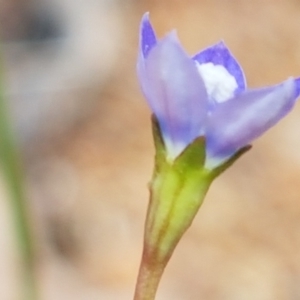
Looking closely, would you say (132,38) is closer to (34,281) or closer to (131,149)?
(131,149)

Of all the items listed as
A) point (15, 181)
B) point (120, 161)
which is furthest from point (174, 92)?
point (120, 161)

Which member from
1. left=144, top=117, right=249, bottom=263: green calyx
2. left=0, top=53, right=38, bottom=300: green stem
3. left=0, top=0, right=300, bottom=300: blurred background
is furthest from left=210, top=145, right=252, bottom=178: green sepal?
left=0, top=0, right=300, bottom=300: blurred background

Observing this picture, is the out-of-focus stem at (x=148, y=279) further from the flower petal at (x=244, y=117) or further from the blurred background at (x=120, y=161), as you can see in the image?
the blurred background at (x=120, y=161)

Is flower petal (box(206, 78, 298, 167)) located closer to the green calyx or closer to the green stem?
the green calyx

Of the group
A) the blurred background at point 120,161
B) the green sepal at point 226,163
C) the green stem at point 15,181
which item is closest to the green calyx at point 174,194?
the green sepal at point 226,163

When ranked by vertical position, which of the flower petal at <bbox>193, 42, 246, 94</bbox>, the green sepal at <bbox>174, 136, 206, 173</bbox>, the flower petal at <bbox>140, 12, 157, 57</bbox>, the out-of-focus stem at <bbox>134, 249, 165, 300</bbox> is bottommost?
the out-of-focus stem at <bbox>134, 249, 165, 300</bbox>

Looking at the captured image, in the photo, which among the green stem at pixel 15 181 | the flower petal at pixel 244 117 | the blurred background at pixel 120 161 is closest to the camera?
the flower petal at pixel 244 117

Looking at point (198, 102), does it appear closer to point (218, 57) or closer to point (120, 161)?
point (218, 57)
